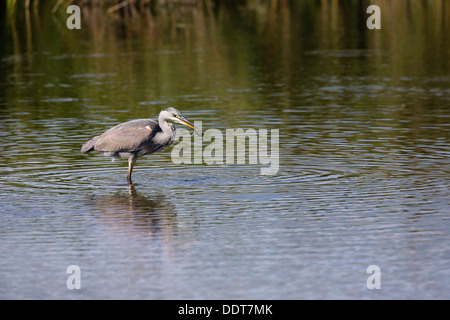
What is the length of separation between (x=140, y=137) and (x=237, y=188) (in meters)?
1.78

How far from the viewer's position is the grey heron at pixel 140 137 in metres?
15.0

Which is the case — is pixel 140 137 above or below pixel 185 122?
below

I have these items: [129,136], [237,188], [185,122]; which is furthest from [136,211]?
[129,136]

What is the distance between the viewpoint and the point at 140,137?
15.0 metres

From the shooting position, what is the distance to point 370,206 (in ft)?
42.7

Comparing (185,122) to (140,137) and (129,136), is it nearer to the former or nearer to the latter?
(140,137)

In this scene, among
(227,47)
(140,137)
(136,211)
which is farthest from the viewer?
(227,47)

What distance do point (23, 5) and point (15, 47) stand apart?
26.6m

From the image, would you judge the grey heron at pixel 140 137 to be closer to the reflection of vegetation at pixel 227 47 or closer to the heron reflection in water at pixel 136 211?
the heron reflection in water at pixel 136 211

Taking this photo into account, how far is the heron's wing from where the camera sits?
1498 centimetres

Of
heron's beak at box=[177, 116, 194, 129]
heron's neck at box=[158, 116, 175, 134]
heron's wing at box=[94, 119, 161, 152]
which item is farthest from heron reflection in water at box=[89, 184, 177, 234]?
heron's beak at box=[177, 116, 194, 129]

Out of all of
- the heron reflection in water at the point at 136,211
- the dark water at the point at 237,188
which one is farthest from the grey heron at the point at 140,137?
the heron reflection in water at the point at 136,211

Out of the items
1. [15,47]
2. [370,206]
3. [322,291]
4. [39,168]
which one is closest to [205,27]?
[15,47]

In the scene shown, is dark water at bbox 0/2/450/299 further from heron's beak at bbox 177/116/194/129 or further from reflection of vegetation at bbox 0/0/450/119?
heron's beak at bbox 177/116/194/129
